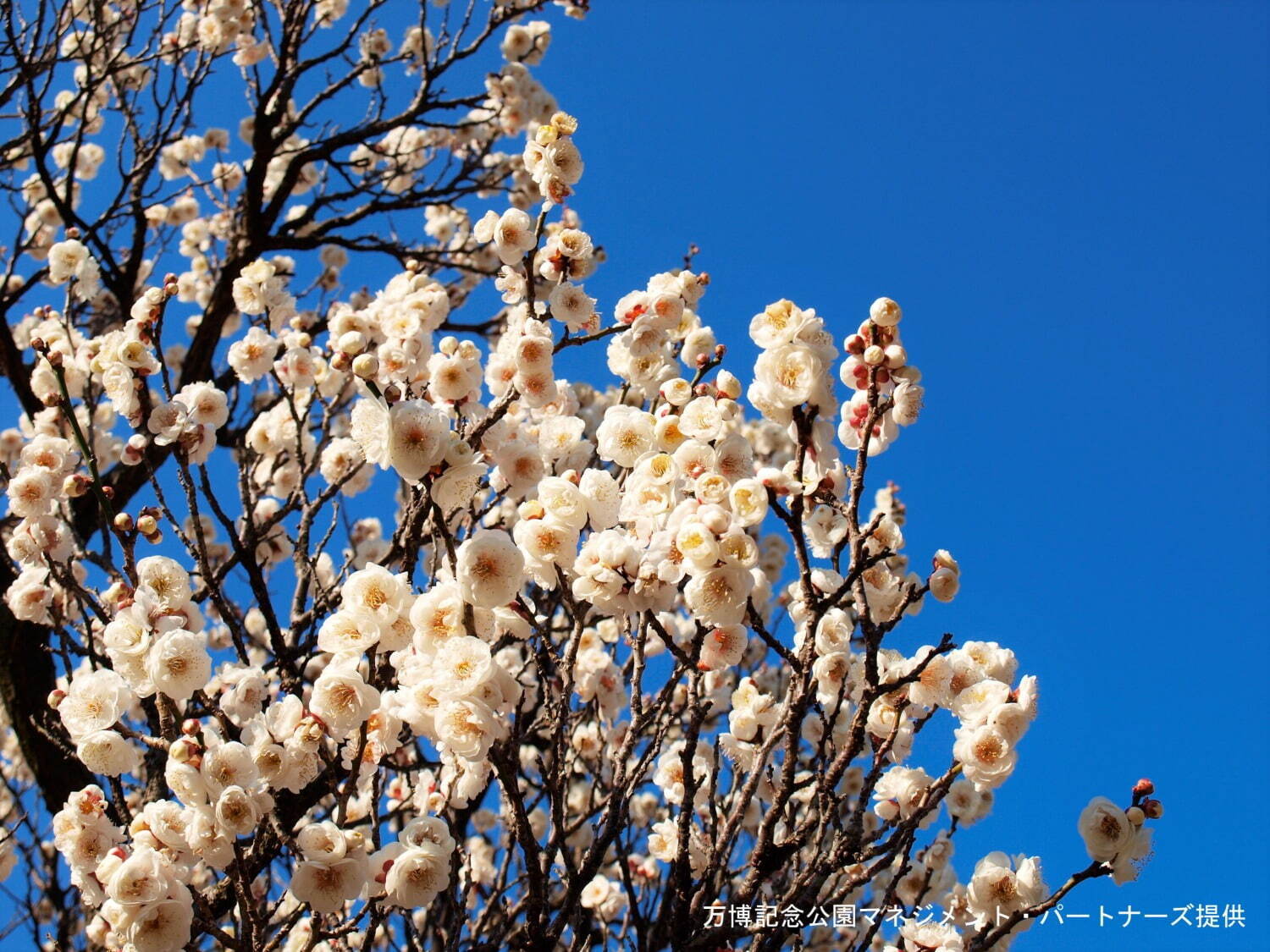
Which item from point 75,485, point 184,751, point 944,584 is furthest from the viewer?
point 75,485

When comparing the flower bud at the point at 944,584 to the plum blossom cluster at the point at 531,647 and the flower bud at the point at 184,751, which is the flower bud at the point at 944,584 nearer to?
the plum blossom cluster at the point at 531,647

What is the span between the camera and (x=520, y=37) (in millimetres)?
6328

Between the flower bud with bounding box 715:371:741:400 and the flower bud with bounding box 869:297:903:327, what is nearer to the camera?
the flower bud with bounding box 869:297:903:327

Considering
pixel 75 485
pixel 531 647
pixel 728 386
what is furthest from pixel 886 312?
pixel 75 485

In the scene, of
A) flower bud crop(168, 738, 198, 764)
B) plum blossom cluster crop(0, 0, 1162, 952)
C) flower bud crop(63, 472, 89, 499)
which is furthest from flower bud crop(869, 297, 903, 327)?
flower bud crop(63, 472, 89, 499)

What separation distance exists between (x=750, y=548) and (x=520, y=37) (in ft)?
18.0

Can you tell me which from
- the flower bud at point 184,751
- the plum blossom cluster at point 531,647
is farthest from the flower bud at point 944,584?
the flower bud at point 184,751

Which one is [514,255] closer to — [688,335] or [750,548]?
[688,335]

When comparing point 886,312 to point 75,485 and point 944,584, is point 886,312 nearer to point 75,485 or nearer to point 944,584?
point 944,584

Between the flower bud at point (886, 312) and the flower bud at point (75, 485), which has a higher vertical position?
the flower bud at point (75, 485)

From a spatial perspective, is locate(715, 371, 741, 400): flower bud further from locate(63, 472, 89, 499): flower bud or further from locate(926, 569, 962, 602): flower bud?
locate(63, 472, 89, 499): flower bud

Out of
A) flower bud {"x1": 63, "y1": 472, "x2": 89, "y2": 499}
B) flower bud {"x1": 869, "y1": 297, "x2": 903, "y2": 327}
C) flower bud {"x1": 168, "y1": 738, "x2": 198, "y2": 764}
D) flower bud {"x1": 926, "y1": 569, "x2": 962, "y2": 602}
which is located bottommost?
flower bud {"x1": 168, "y1": 738, "x2": 198, "y2": 764}

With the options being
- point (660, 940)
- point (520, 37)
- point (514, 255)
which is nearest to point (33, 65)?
point (514, 255)

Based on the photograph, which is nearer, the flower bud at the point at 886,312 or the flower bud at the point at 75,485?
the flower bud at the point at 886,312
